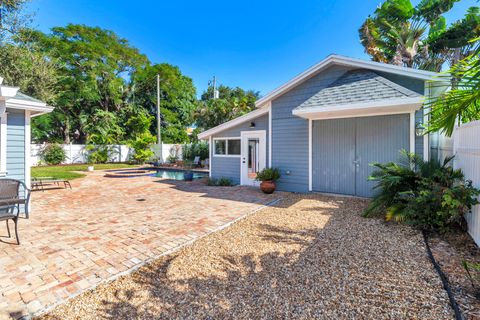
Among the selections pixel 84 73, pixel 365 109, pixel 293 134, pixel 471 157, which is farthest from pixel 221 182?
pixel 84 73

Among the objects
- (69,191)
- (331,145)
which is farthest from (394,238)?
(69,191)

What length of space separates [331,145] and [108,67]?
25.9 metres

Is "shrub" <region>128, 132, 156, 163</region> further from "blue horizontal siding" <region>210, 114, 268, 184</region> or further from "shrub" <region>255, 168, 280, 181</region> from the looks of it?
"shrub" <region>255, 168, 280, 181</region>

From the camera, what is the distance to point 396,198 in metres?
5.42

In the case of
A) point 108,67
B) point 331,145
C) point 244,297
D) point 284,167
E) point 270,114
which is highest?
point 108,67

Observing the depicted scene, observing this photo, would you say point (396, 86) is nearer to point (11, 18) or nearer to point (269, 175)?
point (269, 175)

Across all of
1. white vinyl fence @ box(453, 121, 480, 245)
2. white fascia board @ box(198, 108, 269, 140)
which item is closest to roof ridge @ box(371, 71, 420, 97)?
white vinyl fence @ box(453, 121, 480, 245)

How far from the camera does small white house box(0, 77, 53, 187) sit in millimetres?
5254

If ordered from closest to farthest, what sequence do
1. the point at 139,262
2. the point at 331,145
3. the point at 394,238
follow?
1. the point at 139,262
2. the point at 394,238
3. the point at 331,145

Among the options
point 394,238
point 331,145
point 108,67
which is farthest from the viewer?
point 108,67

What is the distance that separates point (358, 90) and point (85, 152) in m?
24.0

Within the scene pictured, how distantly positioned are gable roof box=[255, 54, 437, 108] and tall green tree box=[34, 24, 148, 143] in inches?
875

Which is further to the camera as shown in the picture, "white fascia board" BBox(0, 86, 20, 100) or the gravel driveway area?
"white fascia board" BBox(0, 86, 20, 100)

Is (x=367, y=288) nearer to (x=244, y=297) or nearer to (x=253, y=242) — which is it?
(x=244, y=297)
